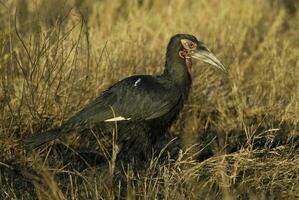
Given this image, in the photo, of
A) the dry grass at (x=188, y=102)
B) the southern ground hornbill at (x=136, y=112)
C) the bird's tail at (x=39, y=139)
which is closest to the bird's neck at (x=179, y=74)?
the southern ground hornbill at (x=136, y=112)

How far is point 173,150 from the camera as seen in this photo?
20.0ft

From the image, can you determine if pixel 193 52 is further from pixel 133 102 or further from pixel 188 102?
pixel 188 102

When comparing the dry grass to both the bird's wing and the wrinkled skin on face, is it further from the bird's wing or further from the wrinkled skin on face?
the wrinkled skin on face

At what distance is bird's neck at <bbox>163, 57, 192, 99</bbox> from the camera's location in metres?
5.82

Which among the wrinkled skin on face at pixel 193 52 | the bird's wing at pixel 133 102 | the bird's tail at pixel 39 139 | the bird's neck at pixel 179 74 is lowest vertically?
A: the bird's tail at pixel 39 139

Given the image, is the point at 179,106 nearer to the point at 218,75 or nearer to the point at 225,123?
the point at 225,123

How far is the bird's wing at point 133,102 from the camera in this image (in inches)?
220

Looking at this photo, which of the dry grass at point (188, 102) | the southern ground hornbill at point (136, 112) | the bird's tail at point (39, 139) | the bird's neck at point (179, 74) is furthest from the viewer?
the bird's neck at point (179, 74)

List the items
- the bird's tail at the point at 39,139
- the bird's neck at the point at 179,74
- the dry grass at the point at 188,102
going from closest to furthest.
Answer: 1. the dry grass at the point at 188,102
2. the bird's tail at the point at 39,139
3. the bird's neck at the point at 179,74

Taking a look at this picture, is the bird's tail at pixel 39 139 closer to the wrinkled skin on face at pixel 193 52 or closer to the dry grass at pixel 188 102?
the dry grass at pixel 188 102

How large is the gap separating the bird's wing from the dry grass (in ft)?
1.20

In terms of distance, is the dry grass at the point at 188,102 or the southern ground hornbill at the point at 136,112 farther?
the southern ground hornbill at the point at 136,112

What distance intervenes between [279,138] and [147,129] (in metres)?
1.05

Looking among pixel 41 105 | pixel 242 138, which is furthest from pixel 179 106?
pixel 41 105
